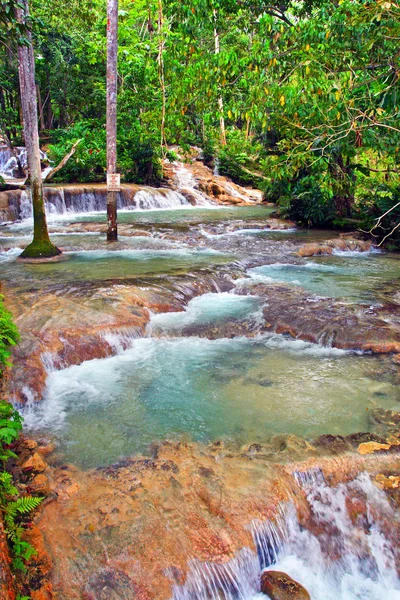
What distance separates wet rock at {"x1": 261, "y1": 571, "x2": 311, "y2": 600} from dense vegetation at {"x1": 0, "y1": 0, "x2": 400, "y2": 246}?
4.85m

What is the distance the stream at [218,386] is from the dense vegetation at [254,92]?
2320mm

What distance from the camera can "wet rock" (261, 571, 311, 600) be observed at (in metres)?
2.79

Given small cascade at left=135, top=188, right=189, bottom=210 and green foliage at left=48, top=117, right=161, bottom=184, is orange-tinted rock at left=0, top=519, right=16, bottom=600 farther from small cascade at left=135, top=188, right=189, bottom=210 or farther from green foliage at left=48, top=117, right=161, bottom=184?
green foliage at left=48, top=117, right=161, bottom=184

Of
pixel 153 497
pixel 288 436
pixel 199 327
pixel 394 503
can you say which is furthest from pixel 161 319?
pixel 394 503

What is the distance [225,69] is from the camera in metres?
7.21

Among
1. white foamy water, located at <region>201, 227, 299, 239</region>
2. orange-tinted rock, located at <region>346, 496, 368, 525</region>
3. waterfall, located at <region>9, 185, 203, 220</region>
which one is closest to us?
orange-tinted rock, located at <region>346, 496, 368, 525</region>

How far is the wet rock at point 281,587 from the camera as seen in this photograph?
2.79 meters

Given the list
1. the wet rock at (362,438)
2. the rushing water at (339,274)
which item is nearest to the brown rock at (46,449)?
the wet rock at (362,438)

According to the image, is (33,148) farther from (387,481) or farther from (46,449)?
(387,481)

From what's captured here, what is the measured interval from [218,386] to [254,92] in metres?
4.74

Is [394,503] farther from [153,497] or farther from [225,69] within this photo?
[225,69]

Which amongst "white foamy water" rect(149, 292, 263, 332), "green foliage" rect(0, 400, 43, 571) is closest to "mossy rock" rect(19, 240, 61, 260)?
"white foamy water" rect(149, 292, 263, 332)

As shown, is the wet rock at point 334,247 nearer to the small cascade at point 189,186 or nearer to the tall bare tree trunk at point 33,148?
the tall bare tree trunk at point 33,148

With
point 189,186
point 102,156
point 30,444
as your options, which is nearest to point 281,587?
point 30,444
